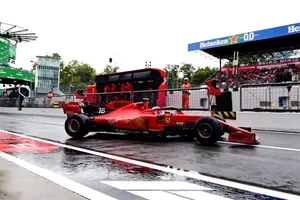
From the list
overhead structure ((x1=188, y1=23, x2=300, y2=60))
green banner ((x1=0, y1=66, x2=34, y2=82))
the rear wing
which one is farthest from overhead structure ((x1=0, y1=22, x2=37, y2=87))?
the rear wing

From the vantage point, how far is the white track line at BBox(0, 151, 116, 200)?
9.36 ft

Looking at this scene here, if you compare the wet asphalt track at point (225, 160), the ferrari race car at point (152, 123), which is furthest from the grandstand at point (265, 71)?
the wet asphalt track at point (225, 160)

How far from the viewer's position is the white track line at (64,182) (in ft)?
9.36

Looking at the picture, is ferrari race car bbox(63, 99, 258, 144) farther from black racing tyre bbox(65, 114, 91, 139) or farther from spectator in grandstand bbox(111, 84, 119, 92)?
spectator in grandstand bbox(111, 84, 119, 92)

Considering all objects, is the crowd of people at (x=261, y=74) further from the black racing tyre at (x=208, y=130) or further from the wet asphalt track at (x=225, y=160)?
the wet asphalt track at (x=225, y=160)

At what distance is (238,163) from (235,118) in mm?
6312

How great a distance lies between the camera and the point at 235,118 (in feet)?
34.3

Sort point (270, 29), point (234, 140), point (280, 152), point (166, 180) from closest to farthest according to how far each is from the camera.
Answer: point (166, 180) → point (280, 152) → point (234, 140) → point (270, 29)

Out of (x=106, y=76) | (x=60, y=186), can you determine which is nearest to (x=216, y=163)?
(x=60, y=186)

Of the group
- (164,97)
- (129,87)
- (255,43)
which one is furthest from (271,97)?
(255,43)

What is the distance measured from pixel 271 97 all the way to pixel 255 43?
19250mm

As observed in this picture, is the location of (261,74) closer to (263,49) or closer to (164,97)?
(263,49)

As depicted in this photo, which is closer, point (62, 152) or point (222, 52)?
point (62, 152)

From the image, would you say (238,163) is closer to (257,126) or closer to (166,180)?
(166,180)
